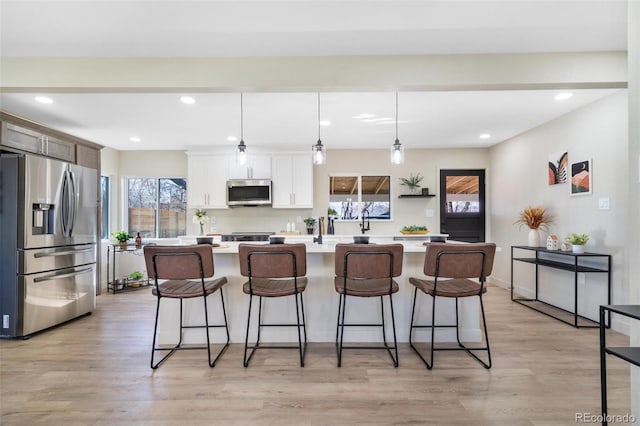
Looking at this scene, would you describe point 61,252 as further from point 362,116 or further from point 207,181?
point 362,116

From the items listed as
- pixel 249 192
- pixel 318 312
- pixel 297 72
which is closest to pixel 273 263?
pixel 318 312

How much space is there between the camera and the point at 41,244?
309cm

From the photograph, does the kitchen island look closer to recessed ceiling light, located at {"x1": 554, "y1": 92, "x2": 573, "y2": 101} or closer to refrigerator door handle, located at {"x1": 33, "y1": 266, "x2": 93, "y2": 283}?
refrigerator door handle, located at {"x1": 33, "y1": 266, "x2": 93, "y2": 283}

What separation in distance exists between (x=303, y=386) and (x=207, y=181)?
13.5 feet

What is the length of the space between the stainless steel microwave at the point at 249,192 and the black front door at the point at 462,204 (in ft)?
10.5

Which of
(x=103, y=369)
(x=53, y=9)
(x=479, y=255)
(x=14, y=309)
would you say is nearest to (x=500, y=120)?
(x=479, y=255)

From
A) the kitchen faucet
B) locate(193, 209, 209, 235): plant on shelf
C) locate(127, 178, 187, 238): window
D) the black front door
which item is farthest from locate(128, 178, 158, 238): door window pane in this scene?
the black front door

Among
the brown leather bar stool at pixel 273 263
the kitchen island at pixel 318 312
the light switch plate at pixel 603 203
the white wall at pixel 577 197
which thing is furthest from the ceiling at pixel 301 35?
the kitchen island at pixel 318 312

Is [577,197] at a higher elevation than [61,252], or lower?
higher

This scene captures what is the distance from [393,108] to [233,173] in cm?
297

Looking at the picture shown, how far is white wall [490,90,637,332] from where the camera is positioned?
3090 mm

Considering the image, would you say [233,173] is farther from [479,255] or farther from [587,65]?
[587,65]

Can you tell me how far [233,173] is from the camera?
529 centimetres

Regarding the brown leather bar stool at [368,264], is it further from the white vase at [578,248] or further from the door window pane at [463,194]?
the door window pane at [463,194]
